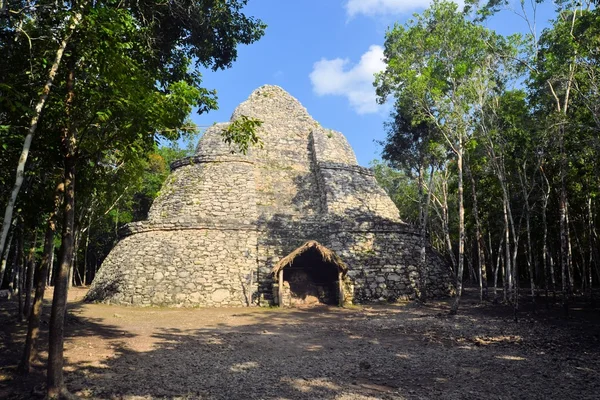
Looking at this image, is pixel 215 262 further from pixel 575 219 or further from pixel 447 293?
pixel 575 219

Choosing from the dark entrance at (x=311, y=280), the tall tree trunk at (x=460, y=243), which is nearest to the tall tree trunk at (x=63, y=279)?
the dark entrance at (x=311, y=280)

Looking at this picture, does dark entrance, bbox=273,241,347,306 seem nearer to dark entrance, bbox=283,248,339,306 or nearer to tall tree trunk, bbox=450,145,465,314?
dark entrance, bbox=283,248,339,306

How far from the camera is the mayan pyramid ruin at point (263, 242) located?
55.6ft

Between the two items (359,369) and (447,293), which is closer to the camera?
(359,369)

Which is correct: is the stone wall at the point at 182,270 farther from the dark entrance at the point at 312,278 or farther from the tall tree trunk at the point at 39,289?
the tall tree trunk at the point at 39,289

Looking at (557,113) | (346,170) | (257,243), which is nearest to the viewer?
(557,113)

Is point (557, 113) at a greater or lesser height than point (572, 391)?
greater

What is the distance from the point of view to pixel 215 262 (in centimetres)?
1769

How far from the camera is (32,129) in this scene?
5.01m

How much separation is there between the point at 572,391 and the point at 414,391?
8.12 ft

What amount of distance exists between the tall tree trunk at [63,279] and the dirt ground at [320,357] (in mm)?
560

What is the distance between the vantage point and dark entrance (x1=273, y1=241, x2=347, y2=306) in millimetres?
16625

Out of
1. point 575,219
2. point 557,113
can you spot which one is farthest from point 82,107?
point 575,219

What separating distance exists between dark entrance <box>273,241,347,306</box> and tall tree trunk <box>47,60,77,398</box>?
11.1 meters
